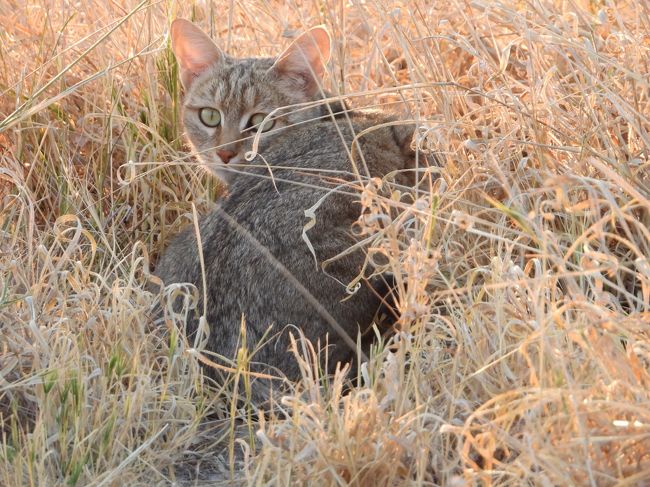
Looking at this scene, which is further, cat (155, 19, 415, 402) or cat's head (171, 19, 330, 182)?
cat's head (171, 19, 330, 182)

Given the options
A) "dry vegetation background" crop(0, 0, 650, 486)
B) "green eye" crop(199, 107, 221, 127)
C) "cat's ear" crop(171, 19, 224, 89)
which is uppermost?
"cat's ear" crop(171, 19, 224, 89)

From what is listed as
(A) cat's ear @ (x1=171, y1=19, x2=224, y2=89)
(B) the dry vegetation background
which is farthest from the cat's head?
(B) the dry vegetation background

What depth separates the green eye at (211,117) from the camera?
4223mm

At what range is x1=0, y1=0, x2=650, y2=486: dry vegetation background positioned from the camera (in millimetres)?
2068

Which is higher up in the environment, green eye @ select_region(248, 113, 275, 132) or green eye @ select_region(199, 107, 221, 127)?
green eye @ select_region(199, 107, 221, 127)

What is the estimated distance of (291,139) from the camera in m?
3.73

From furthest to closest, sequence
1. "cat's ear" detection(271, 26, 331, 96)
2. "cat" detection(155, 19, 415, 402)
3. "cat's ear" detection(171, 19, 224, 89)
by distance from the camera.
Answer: "cat's ear" detection(171, 19, 224, 89) → "cat's ear" detection(271, 26, 331, 96) → "cat" detection(155, 19, 415, 402)

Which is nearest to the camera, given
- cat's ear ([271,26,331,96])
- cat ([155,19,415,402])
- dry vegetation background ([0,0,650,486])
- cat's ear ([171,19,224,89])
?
dry vegetation background ([0,0,650,486])

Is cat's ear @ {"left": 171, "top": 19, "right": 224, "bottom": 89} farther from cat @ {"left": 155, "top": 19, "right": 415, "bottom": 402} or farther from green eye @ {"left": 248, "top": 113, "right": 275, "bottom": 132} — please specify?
cat @ {"left": 155, "top": 19, "right": 415, "bottom": 402}

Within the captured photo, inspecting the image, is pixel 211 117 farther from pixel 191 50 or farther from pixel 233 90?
pixel 191 50

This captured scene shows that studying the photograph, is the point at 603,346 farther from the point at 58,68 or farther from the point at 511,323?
the point at 58,68

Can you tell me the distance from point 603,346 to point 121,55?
2.96 m

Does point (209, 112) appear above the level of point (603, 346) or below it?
above

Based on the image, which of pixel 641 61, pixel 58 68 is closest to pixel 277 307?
pixel 641 61
